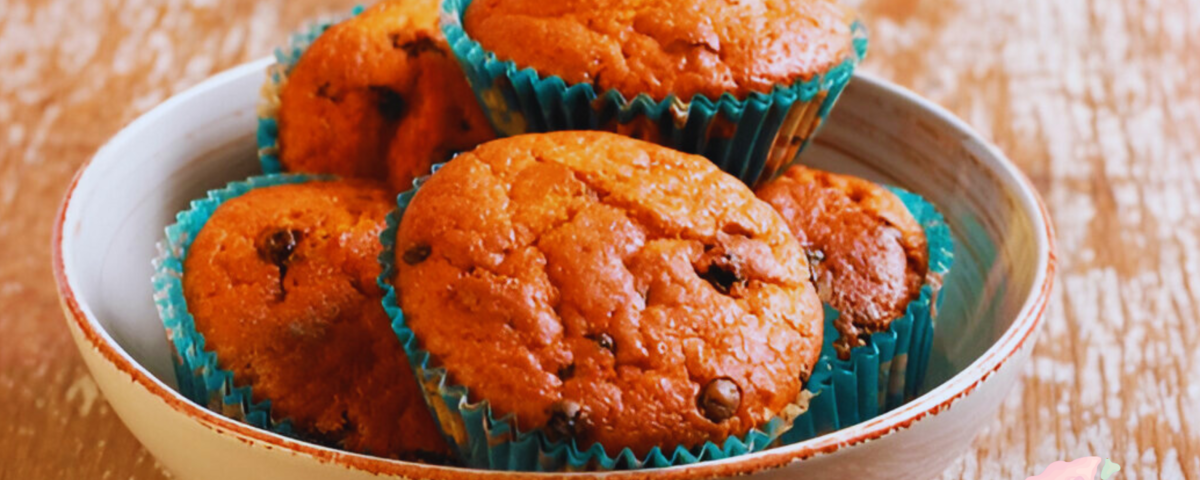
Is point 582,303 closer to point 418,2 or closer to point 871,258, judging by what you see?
point 871,258

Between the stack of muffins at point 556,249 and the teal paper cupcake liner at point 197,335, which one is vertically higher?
the stack of muffins at point 556,249

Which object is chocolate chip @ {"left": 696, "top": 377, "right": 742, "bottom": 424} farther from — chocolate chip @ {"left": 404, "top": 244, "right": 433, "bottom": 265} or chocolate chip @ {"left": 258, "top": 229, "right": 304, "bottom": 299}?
chocolate chip @ {"left": 258, "top": 229, "right": 304, "bottom": 299}

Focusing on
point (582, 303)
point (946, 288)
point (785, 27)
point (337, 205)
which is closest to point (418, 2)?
point (337, 205)

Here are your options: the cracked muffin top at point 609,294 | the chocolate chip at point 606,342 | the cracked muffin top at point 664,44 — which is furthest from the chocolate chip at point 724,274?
the cracked muffin top at point 664,44

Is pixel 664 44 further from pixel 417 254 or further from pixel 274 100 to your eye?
pixel 274 100

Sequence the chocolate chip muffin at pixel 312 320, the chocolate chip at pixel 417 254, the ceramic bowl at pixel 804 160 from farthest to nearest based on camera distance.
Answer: the chocolate chip muffin at pixel 312 320 → the chocolate chip at pixel 417 254 → the ceramic bowl at pixel 804 160

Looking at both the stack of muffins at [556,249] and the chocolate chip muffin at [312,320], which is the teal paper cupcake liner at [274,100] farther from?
the chocolate chip muffin at [312,320]

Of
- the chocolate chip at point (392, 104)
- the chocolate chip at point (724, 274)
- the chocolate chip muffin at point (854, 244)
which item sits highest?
the chocolate chip at point (724, 274)

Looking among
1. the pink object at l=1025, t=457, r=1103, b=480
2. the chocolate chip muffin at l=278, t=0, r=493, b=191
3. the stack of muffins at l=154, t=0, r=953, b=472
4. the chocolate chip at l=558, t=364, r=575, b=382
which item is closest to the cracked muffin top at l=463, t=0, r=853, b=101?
the stack of muffins at l=154, t=0, r=953, b=472
